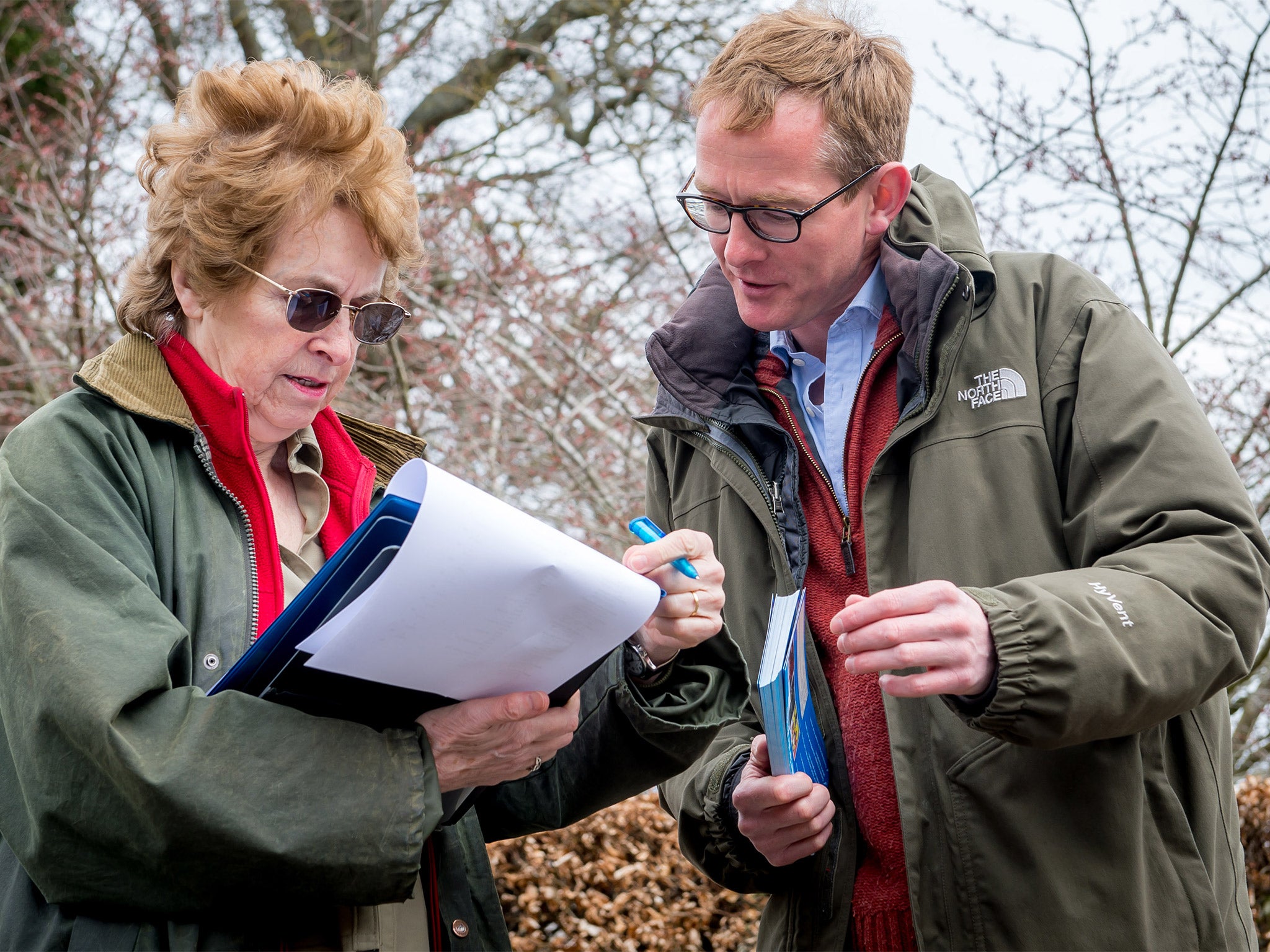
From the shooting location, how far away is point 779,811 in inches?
81.9

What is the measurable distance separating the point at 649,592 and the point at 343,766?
485mm

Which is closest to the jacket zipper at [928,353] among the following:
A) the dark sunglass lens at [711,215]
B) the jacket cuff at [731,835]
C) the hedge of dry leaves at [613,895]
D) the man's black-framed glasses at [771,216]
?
the man's black-framed glasses at [771,216]

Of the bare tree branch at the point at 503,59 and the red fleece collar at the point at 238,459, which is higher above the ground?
the bare tree branch at the point at 503,59

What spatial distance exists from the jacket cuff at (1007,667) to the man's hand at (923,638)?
13 millimetres

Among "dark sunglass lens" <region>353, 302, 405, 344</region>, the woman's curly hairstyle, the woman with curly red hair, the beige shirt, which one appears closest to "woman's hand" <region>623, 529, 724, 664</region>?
the woman with curly red hair

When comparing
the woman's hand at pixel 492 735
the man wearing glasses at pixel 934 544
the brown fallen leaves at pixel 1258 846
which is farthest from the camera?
the brown fallen leaves at pixel 1258 846

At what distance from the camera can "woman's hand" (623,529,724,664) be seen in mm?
1791

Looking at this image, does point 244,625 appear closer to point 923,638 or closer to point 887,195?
point 923,638

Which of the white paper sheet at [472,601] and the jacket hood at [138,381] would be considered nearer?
the white paper sheet at [472,601]

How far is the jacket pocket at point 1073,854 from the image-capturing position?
6.32 feet

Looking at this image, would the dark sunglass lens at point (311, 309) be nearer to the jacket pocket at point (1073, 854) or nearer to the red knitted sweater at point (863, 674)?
the red knitted sweater at point (863, 674)

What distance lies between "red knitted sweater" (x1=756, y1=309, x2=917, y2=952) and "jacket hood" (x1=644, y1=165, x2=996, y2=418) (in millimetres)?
98

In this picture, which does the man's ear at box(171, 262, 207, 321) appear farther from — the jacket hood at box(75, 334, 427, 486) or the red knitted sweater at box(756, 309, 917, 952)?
the red knitted sweater at box(756, 309, 917, 952)

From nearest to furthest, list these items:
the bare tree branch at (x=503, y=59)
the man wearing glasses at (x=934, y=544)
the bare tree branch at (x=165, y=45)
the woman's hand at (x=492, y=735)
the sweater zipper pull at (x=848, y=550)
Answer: the woman's hand at (x=492, y=735)
the man wearing glasses at (x=934, y=544)
the sweater zipper pull at (x=848, y=550)
the bare tree branch at (x=165, y=45)
the bare tree branch at (x=503, y=59)
